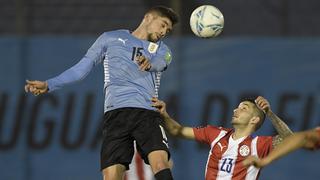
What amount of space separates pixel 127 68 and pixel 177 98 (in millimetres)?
4729

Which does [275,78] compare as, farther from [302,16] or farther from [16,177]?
[16,177]

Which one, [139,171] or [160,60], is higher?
[160,60]

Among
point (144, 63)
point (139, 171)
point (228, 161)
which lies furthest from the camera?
point (139, 171)

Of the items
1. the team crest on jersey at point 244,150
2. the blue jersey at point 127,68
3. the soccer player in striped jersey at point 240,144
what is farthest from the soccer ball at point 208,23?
the team crest on jersey at point 244,150

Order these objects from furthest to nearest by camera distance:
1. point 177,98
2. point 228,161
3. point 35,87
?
point 177,98, point 228,161, point 35,87

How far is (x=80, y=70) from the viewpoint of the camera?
8.28 m

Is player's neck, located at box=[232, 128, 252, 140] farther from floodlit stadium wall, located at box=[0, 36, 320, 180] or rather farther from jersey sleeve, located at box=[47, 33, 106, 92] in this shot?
floodlit stadium wall, located at box=[0, 36, 320, 180]

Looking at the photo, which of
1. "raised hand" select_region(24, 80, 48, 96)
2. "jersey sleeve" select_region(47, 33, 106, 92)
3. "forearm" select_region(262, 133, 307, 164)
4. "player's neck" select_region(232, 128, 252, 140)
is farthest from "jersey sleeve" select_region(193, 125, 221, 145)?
"forearm" select_region(262, 133, 307, 164)

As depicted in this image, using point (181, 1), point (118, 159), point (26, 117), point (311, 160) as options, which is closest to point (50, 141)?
point (26, 117)

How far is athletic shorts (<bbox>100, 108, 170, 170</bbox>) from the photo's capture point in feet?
27.7

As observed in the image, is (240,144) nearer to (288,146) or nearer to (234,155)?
(234,155)

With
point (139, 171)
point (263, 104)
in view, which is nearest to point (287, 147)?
point (263, 104)

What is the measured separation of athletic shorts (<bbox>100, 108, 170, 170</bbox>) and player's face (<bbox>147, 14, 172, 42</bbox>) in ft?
2.33

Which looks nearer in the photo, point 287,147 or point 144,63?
point 287,147
